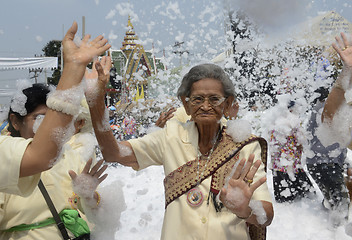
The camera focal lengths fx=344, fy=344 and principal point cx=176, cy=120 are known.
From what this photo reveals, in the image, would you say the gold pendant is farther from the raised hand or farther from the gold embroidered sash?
the raised hand

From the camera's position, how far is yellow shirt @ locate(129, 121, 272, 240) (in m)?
1.86

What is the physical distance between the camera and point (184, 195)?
77.4 inches

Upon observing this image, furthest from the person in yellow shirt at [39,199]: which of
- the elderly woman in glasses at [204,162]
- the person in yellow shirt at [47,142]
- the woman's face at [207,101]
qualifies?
the woman's face at [207,101]

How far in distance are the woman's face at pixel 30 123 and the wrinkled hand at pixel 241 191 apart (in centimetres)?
125

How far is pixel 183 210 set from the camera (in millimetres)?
1925

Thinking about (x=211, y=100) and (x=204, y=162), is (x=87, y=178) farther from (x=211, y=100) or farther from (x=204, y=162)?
(x=211, y=100)

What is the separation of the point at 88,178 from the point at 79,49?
103 cm

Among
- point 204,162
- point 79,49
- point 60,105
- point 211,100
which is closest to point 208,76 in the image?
point 211,100

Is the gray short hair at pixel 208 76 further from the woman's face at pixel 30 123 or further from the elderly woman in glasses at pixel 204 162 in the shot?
the woman's face at pixel 30 123

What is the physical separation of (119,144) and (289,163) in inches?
141

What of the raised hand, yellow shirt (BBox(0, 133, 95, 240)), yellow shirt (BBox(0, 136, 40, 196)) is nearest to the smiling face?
yellow shirt (BBox(0, 133, 95, 240))

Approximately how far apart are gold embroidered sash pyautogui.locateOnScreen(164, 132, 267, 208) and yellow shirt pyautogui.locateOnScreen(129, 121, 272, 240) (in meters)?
0.03

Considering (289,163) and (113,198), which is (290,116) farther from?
(113,198)

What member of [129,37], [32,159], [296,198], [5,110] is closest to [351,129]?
[32,159]
